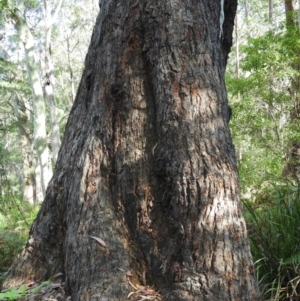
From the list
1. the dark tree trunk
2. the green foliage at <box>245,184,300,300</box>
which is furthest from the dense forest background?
the dark tree trunk

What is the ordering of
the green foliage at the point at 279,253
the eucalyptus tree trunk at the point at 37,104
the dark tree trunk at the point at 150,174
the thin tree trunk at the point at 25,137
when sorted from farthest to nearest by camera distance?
the thin tree trunk at the point at 25,137
the eucalyptus tree trunk at the point at 37,104
the green foliage at the point at 279,253
the dark tree trunk at the point at 150,174

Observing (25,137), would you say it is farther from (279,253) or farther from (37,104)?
(279,253)

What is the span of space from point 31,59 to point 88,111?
40.8ft

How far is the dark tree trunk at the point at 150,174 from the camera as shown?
8.77ft

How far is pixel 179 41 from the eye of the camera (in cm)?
305

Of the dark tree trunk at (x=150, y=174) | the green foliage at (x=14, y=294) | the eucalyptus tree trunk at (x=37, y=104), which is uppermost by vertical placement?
the eucalyptus tree trunk at (x=37, y=104)

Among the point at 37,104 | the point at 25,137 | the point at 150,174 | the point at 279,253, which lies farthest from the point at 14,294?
the point at 25,137

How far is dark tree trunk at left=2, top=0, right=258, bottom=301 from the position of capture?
267cm

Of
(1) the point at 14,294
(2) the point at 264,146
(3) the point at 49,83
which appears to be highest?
(3) the point at 49,83

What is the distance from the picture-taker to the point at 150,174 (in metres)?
2.99

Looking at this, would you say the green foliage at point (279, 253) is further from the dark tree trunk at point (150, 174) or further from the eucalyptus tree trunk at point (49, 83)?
the eucalyptus tree trunk at point (49, 83)

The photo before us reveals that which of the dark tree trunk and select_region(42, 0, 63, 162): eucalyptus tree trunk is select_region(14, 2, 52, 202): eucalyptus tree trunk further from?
the dark tree trunk

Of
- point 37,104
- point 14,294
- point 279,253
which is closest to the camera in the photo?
point 14,294

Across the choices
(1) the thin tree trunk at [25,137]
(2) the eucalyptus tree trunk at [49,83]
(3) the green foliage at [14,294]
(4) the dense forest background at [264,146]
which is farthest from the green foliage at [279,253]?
(1) the thin tree trunk at [25,137]
